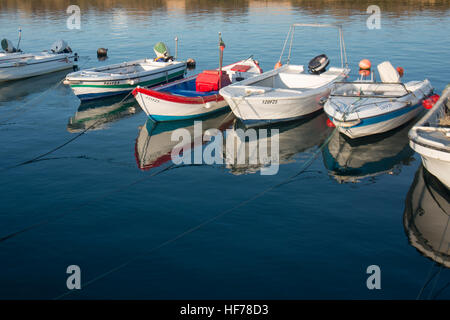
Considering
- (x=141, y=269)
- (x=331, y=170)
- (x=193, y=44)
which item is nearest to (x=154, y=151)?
(x=331, y=170)

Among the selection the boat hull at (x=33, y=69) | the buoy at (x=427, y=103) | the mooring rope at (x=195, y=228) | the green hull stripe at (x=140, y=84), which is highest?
the boat hull at (x=33, y=69)

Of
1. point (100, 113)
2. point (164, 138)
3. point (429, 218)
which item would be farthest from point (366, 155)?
point (100, 113)

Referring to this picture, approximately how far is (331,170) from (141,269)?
8072 mm

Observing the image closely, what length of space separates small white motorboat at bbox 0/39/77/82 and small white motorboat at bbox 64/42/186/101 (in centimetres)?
762

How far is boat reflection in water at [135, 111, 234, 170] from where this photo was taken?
55.5 feet

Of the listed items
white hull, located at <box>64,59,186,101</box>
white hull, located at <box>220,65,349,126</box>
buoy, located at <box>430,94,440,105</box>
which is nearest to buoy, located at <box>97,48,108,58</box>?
white hull, located at <box>64,59,186,101</box>

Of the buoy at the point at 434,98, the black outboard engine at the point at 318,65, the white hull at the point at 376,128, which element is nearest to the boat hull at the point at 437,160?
the white hull at the point at 376,128

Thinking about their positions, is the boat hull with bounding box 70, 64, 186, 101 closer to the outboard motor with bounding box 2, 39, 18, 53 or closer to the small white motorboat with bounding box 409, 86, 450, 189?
the outboard motor with bounding box 2, 39, 18, 53

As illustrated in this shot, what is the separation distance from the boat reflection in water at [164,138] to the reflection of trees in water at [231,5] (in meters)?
40.3

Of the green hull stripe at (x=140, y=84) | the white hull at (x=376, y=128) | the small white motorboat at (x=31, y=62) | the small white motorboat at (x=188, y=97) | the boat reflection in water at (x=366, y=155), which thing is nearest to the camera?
the boat reflection in water at (x=366, y=155)

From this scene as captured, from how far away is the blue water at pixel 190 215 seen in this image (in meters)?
9.80

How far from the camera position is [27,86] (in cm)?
2886

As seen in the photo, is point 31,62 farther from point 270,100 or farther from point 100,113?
point 270,100

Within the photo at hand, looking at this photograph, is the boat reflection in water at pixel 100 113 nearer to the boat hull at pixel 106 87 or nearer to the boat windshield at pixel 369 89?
the boat hull at pixel 106 87
